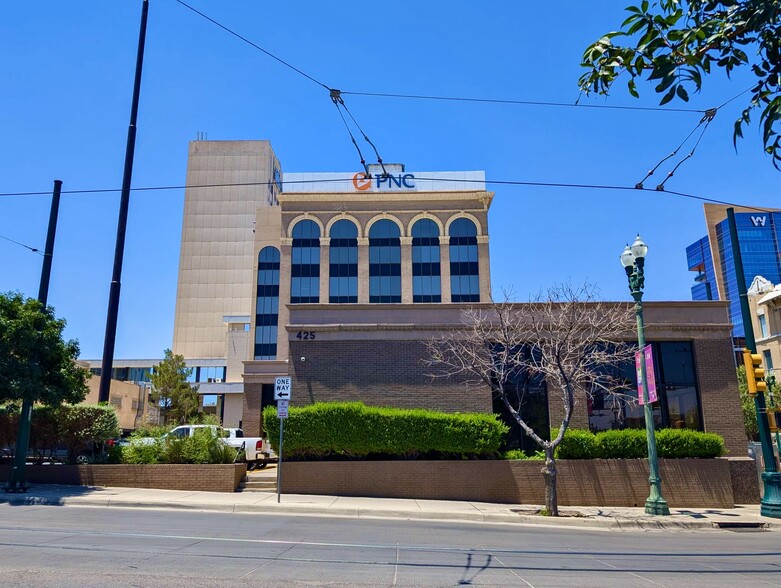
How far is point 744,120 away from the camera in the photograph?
4230mm

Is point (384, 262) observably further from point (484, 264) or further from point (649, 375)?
→ point (649, 375)

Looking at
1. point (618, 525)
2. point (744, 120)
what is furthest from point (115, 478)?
point (744, 120)

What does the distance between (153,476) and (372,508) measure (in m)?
7.00

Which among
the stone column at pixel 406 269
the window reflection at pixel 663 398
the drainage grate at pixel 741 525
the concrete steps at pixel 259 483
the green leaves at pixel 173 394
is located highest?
the stone column at pixel 406 269

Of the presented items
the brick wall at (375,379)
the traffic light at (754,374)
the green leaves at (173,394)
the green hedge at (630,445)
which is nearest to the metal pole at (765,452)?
the traffic light at (754,374)

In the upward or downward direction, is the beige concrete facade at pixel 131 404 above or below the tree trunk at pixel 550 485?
above

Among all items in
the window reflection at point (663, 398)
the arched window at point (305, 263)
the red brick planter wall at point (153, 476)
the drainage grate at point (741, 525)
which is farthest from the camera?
the arched window at point (305, 263)

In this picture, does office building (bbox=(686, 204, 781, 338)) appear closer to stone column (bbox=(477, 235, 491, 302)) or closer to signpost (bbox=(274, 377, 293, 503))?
stone column (bbox=(477, 235, 491, 302))

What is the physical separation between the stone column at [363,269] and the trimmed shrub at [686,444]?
123 ft

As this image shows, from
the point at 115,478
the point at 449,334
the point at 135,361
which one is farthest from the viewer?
the point at 135,361

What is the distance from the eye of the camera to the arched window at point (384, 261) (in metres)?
54.8

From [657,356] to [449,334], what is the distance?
733cm

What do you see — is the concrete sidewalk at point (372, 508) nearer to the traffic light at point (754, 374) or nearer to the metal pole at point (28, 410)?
the metal pole at point (28, 410)

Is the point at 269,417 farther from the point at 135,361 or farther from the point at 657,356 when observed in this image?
the point at 135,361
